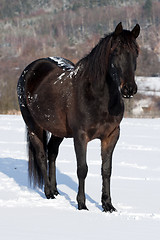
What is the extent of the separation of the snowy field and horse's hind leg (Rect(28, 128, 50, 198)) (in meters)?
0.20

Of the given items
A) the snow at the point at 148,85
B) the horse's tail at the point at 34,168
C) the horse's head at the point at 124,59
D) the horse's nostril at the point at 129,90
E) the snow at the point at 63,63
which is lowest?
the snow at the point at 148,85

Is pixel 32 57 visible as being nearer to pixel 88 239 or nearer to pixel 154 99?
pixel 154 99

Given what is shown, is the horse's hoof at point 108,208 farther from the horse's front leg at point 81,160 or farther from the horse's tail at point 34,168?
the horse's tail at point 34,168

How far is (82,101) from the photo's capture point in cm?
456

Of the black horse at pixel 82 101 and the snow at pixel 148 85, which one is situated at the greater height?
the black horse at pixel 82 101

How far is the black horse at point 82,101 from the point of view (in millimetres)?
4105

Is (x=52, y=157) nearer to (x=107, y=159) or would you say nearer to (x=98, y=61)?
(x=107, y=159)

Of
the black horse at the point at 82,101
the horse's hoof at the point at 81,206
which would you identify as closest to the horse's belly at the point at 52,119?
the black horse at the point at 82,101

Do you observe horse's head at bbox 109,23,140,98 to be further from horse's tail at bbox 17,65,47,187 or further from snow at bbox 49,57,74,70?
horse's tail at bbox 17,65,47,187

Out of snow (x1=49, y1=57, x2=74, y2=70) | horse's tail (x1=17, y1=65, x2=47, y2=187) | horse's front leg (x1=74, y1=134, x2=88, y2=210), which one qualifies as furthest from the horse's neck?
horse's tail (x1=17, y1=65, x2=47, y2=187)

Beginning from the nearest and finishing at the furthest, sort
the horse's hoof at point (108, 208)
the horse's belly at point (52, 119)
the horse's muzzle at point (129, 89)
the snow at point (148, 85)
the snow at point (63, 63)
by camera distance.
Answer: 1. the horse's muzzle at point (129, 89)
2. the horse's hoof at point (108, 208)
3. the horse's belly at point (52, 119)
4. the snow at point (63, 63)
5. the snow at point (148, 85)

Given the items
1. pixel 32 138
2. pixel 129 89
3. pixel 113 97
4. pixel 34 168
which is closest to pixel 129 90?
pixel 129 89

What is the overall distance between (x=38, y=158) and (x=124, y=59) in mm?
2341

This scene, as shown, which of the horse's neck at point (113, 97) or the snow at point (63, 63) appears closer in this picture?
the horse's neck at point (113, 97)
